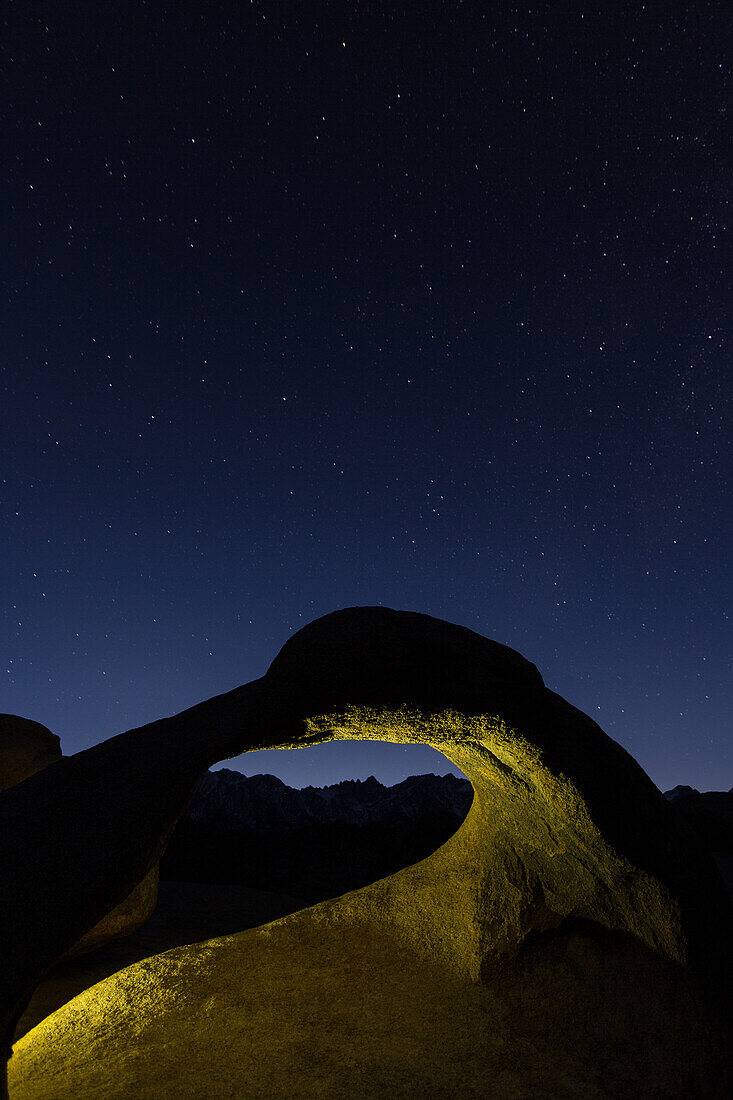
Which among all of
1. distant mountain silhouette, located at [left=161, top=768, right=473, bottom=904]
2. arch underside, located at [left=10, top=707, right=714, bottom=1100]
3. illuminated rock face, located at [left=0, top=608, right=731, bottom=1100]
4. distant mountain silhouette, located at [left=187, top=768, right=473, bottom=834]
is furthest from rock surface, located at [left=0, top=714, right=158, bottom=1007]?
distant mountain silhouette, located at [left=187, top=768, right=473, bottom=834]

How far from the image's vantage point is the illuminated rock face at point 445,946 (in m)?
3.50

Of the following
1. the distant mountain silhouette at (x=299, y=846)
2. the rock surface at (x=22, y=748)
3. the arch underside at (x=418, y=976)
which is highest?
the rock surface at (x=22, y=748)

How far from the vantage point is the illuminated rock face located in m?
3.50

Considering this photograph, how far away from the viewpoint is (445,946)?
5.12 meters

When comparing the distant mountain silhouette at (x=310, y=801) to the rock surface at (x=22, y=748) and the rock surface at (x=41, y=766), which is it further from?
the rock surface at (x=22, y=748)

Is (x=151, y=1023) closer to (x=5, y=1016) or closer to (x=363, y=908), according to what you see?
(x=363, y=908)

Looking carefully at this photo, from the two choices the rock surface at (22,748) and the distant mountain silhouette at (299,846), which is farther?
the distant mountain silhouette at (299,846)

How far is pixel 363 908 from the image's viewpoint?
5750 millimetres

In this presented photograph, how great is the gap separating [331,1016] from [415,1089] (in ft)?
3.44

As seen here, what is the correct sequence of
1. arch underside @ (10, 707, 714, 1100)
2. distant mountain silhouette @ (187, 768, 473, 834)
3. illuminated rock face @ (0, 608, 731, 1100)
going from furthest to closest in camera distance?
distant mountain silhouette @ (187, 768, 473, 834), arch underside @ (10, 707, 714, 1100), illuminated rock face @ (0, 608, 731, 1100)

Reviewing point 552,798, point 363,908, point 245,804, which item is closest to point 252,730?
point 552,798

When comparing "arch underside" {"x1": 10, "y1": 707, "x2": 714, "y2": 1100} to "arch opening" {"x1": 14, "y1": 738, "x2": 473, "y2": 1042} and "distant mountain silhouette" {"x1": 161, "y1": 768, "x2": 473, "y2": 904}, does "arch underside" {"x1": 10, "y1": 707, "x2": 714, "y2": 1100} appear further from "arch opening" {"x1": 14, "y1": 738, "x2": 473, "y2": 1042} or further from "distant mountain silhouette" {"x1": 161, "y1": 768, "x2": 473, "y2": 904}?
"distant mountain silhouette" {"x1": 161, "y1": 768, "x2": 473, "y2": 904}

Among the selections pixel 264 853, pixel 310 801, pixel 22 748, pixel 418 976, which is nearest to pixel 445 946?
pixel 418 976

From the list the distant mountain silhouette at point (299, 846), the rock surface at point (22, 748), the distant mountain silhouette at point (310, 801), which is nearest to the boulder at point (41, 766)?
the rock surface at point (22, 748)
